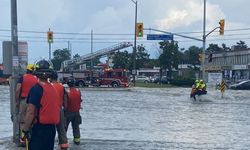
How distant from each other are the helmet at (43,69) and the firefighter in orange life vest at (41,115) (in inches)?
4.9

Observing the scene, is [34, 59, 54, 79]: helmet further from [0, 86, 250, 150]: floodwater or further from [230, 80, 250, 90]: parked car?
[230, 80, 250, 90]: parked car

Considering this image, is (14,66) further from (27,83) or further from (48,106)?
(48,106)

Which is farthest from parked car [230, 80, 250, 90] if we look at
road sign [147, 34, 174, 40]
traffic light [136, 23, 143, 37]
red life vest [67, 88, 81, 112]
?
red life vest [67, 88, 81, 112]

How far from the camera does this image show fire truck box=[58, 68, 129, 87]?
64.4 meters

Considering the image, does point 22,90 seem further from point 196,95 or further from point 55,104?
point 196,95

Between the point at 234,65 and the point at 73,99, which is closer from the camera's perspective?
the point at 73,99

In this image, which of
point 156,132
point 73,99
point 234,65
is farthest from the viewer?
point 234,65

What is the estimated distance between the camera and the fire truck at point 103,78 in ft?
211

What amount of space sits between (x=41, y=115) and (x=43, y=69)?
0.72m

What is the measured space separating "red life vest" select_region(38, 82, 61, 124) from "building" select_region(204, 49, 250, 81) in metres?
91.5

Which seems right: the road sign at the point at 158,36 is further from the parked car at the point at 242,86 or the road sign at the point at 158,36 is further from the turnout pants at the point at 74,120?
the turnout pants at the point at 74,120

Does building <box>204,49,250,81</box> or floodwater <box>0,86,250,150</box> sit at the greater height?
building <box>204,49,250,81</box>

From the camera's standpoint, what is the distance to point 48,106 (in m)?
7.39

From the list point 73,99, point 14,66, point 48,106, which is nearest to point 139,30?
point 73,99
